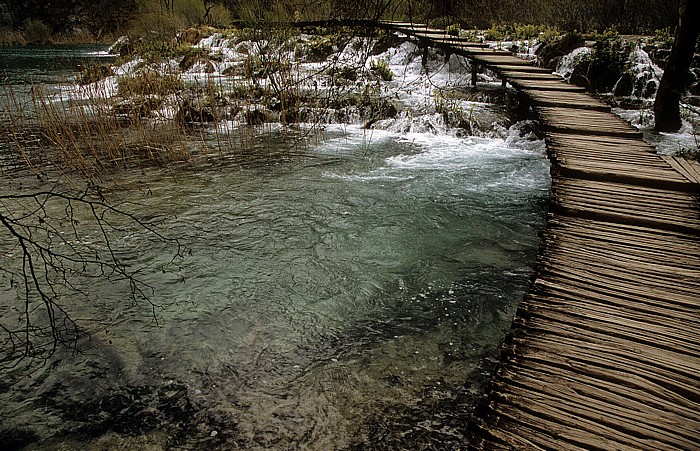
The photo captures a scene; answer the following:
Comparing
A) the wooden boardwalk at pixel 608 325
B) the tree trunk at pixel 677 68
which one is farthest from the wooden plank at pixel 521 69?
the wooden boardwalk at pixel 608 325

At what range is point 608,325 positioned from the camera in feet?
6.52

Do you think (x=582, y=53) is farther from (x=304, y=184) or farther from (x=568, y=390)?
(x=568, y=390)

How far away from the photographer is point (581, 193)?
3260mm

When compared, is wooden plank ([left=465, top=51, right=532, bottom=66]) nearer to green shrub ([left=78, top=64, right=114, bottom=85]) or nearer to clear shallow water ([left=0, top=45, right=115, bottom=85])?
green shrub ([left=78, top=64, right=114, bottom=85])

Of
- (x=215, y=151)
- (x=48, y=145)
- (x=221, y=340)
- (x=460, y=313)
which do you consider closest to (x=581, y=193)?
(x=460, y=313)

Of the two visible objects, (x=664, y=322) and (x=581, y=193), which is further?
(x=581, y=193)

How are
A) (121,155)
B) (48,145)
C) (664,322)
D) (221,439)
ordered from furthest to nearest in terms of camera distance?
1. (48,145)
2. (121,155)
3. (221,439)
4. (664,322)

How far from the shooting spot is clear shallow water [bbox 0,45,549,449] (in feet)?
7.61

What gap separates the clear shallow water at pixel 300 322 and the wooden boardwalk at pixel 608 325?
730mm

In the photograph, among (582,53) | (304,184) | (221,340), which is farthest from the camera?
(582,53)

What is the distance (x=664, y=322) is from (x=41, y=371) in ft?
10.9

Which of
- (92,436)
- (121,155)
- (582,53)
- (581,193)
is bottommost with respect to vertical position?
(92,436)

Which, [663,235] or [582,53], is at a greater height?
[582,53]

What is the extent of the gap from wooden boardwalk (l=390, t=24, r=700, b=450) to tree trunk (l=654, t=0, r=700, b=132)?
3.96 metres
